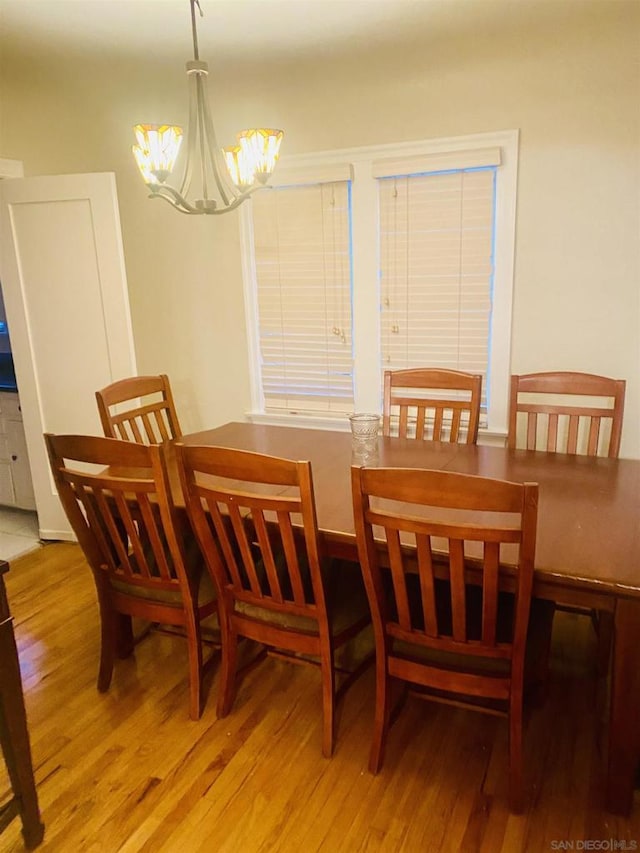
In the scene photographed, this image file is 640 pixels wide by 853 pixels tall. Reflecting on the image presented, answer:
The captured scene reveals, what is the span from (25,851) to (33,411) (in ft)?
7.23

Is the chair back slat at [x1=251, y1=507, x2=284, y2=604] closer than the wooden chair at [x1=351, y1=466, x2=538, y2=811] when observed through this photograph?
No

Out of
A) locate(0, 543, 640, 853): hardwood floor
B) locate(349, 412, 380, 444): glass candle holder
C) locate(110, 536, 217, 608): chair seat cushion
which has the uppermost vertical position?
locate(349, 412, 380, 444): glass candle holder

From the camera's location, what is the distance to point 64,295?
3014mm

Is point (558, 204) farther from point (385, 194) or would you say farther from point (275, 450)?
point (275, 450)

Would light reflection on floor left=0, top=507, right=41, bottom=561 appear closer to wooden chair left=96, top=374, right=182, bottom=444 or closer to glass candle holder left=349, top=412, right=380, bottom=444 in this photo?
wooden chair left=96, top=374, right=182, bottom=444

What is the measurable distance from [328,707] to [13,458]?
2786 millimetres

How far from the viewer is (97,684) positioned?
7.05ft

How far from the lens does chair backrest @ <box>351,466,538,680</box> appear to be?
1.30m

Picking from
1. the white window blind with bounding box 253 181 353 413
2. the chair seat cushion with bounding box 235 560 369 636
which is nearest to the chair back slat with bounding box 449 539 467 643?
the chair seat cushion with bounding box 235 560 369 636

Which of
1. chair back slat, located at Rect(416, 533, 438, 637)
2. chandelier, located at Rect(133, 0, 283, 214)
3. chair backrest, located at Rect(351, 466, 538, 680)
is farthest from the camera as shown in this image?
chandelier, located at Rect(133, 0, 283, 214)

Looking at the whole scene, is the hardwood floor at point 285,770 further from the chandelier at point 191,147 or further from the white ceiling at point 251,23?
the white ceiling at point 251,23

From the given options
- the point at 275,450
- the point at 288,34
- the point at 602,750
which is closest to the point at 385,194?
the point at 288,34

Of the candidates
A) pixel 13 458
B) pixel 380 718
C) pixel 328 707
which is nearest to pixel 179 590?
pixel 328 707

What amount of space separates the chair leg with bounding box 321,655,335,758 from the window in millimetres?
1539
